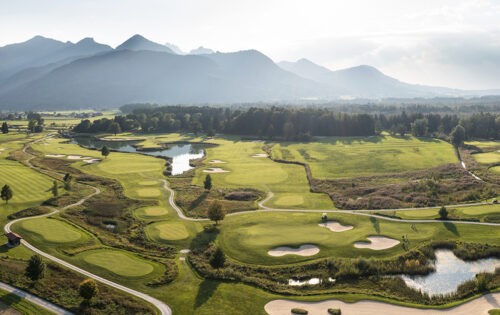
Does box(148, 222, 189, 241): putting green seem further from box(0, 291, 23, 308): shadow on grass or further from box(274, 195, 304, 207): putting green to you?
box(274, 195, 304, 207): putting green

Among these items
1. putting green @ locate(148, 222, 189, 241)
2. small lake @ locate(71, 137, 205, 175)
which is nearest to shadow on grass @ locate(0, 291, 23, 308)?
putting green @ locate(148, 222, 189, 241)

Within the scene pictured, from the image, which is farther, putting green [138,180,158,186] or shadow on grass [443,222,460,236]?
putting green [138,180,158,186]

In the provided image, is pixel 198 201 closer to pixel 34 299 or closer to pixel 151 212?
pixel 151 212

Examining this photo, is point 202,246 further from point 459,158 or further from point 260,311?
point 459,158

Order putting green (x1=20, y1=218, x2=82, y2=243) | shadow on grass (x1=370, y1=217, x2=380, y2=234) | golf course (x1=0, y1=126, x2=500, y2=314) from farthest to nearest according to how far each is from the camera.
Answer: shadow on grass (x1=370, y1=217, x2=380, y2=234)
putting green (x1=20, y1=218, x2=82, y2=243)
golf course (x1=0, y1=126, x2=500, y2=314)

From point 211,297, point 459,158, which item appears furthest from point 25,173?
point 459,158

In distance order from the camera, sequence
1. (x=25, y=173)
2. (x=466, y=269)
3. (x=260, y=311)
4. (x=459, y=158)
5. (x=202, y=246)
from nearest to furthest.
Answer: (x=260, y=311) < (x=466, y=269) < (x=202, y=246) < (x=25, y=173) < (x=459, y=158)
